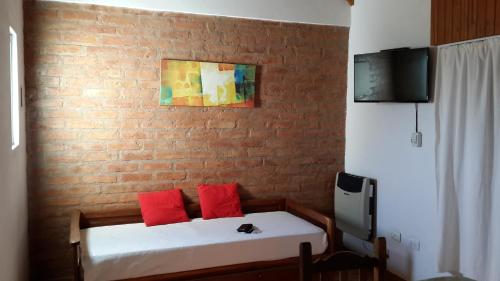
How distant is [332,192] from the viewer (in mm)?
4711

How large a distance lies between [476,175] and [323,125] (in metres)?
1.85

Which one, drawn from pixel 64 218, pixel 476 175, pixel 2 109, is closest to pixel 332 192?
pixel 476 175

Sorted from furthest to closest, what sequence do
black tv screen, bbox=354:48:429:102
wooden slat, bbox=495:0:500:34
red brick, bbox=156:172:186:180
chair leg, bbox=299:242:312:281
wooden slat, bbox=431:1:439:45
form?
red brick, bbox=156:172:186:180, black tv screen, bbox=354:48:429:102, wooden slat, bbox=431:1:439:45, wooden slat, bbox=495:0:500:34, chair leg, bbox=299:242:312:281

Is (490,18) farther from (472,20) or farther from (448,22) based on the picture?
(448,22)

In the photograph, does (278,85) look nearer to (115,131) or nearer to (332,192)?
(332,192)

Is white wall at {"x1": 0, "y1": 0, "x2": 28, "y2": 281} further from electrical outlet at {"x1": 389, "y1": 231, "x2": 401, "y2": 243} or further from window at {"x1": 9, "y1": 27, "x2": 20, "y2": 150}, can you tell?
electrical outlet at {"x1": 389, "y1": 231, "x2": 401, "y2": 243}

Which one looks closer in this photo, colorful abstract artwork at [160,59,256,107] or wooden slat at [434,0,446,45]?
wooden slat at [434,0,446,45]

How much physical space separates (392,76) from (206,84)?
66.5 inches

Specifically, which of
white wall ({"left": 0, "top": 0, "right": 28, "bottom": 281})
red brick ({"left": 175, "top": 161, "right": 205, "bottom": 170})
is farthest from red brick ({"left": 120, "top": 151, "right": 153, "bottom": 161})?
white wall ({"left": 0, "top": 0, "right": 28, "bottom": 281})

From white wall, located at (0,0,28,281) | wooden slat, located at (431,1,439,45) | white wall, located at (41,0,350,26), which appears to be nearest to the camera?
white wall, located at (0,0,28,281)

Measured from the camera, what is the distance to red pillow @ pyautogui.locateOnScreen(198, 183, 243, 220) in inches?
161

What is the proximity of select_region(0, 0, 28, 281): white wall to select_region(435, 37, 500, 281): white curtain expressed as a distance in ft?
9.66

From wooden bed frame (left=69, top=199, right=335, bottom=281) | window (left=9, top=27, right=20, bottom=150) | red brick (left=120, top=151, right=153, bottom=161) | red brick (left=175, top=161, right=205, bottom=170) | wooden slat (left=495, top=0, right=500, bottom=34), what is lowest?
wooden bed frame (left=69, top=199, right=335, bottom=281)

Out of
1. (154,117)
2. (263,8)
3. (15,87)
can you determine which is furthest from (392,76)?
(15,87)
